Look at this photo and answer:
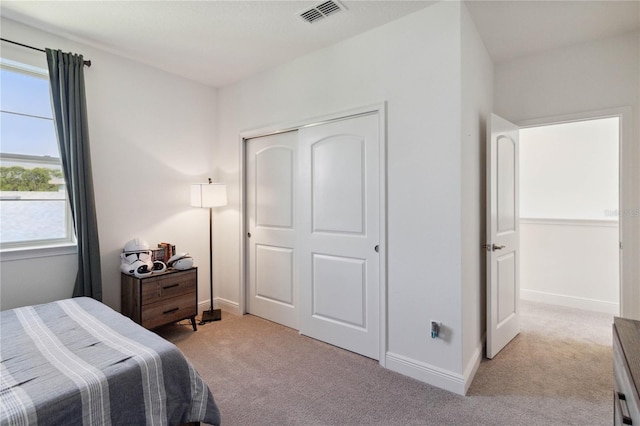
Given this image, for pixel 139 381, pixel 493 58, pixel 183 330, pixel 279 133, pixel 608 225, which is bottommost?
pixel 183 330

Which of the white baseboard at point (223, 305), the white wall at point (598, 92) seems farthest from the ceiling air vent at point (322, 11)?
the white baseboard at point (223, 305)

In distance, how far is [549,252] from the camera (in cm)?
397

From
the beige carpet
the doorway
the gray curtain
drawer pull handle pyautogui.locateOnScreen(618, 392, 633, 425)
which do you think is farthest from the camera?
the doorway

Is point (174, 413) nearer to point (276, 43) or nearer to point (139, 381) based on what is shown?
point (139, 381)

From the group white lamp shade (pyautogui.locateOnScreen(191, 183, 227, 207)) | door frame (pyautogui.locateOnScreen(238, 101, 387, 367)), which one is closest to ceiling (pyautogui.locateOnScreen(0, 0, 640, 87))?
door frame (pyautogui.locateOnScreen(238, 101, 387, 367))

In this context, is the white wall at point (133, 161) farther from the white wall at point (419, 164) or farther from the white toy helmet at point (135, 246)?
the white wall at point (419, 164)

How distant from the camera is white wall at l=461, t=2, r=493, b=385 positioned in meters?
2.14

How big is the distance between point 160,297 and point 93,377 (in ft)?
5.27

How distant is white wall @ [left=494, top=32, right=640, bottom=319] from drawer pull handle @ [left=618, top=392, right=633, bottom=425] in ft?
6.97

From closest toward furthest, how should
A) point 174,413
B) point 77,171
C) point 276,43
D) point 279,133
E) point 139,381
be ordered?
1. point 139,381
2. point 174,413
3. point 77,171
4. point 276,43
5. point 279,133

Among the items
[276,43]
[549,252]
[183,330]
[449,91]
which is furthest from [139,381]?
[549,252]

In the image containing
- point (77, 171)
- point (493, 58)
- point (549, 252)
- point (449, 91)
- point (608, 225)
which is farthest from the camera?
point (549, 252)

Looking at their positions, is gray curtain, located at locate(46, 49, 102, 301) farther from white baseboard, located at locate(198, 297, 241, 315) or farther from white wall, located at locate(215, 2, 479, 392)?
white wall, located at locate(215, 2, 479, 392)

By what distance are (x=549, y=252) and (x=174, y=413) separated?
4426mm
